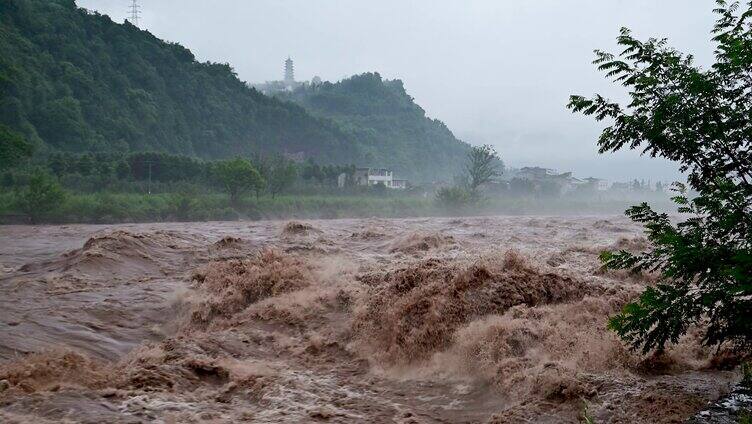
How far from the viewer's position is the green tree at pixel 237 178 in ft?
142

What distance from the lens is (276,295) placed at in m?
11.7

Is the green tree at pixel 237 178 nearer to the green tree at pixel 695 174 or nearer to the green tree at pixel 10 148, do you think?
the green tree at pixel 10 148

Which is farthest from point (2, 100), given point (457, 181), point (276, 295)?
point (457, 181)

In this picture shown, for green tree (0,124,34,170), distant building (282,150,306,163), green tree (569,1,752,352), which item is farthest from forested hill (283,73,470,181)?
green tree (569,1,752,352)

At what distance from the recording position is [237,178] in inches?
1700

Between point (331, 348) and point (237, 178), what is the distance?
116 ft

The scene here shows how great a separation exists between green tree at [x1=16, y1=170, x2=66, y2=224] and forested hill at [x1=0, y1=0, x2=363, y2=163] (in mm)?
12692

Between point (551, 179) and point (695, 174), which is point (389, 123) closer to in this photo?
point (551, 179)

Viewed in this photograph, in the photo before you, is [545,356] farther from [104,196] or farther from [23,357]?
[104,196]

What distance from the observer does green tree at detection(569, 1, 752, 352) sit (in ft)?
16.0

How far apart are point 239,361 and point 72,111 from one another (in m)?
46.9

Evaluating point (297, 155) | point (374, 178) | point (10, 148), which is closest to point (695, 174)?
point (10, 148)

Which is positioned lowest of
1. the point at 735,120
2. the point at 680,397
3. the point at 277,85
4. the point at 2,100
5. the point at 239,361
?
the point at 239,361

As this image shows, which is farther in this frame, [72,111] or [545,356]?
[72,111]
